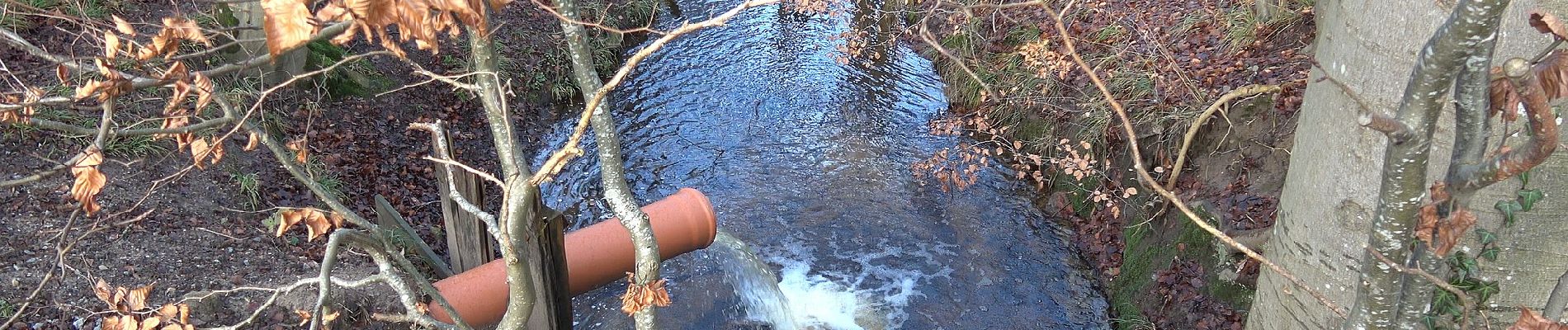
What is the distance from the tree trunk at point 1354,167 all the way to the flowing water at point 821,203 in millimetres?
2981

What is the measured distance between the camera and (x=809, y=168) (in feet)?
25.6

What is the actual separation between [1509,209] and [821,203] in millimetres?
5086

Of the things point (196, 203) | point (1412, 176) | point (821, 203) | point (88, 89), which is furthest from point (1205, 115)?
point (196, 203)

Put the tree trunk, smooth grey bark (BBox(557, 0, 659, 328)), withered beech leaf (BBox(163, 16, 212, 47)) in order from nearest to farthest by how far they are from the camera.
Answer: withered beech leaf (BBox(163, 16, 212, 47)) → the tree trunk → smooth grey bark (BBox(557, 0, 659, 328))

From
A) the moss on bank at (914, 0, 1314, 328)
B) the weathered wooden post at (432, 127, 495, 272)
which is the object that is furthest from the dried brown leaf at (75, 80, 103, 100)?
the moss on bank at (914, 0, 1314, 328)

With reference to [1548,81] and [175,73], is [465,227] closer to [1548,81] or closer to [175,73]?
[175,73]

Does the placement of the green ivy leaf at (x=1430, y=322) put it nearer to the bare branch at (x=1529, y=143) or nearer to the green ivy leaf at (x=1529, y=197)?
the green ivy leaf at (x=1529, y=197)

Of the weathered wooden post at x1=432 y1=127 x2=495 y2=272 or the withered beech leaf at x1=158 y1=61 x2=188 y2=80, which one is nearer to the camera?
the withered beech leaf at x1=158 y1=61 x2=188 y2=80

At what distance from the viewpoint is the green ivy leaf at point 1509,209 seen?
248 centimetres

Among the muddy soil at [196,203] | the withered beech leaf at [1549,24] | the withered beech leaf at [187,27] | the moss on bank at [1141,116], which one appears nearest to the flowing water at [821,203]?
the moss on bank at [1141,116]

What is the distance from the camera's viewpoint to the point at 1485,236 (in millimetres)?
2566

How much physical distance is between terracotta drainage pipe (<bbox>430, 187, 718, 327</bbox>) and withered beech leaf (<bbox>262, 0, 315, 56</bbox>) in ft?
9.59

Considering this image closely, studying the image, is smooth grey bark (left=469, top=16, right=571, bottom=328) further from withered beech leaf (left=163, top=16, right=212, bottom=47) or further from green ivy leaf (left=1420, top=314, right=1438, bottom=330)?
green ivy leaf (left=1420, top=314, right=1438, bottom=330)

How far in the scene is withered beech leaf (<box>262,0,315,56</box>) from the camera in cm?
181
